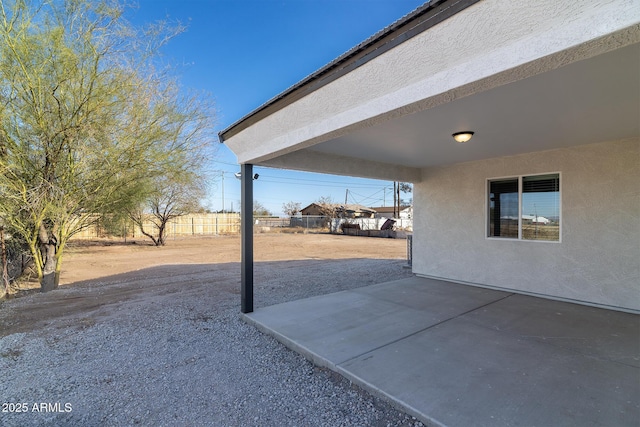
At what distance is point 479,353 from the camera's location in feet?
10.3

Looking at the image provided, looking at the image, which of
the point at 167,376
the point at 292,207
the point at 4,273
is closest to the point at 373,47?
the point at 167,376

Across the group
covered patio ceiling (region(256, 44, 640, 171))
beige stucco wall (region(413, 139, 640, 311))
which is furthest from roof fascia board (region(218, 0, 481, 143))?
beige stucco wall (region(413, 139, 640, 311))

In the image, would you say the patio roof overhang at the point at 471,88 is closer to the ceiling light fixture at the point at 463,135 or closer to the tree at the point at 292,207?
the ceiling light fixture at the point at 463,135

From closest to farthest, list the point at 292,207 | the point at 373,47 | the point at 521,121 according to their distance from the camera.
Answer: the point at 373,47 → the point at 521,121 → the point at 292,207

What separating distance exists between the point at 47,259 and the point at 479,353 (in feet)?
28.2

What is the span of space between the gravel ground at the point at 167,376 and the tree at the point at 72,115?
204 centimetres

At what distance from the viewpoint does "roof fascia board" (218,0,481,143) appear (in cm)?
202

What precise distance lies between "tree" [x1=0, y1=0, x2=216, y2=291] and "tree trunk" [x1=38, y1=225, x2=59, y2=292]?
0.02 m

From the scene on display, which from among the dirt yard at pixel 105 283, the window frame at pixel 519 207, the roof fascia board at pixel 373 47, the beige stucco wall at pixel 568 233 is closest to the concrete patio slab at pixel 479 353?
the beige stucco wall at pixel 568 233

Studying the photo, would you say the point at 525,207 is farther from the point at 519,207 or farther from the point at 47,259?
the point at 47,259

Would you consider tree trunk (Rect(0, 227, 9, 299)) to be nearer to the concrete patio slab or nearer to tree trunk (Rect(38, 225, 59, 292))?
tree trunk (Rect(38, 225, 59, 292))

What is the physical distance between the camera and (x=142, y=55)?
238 inches

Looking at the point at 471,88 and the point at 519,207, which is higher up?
the point at 471,88

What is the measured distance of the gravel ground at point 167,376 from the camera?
7.72 feet
